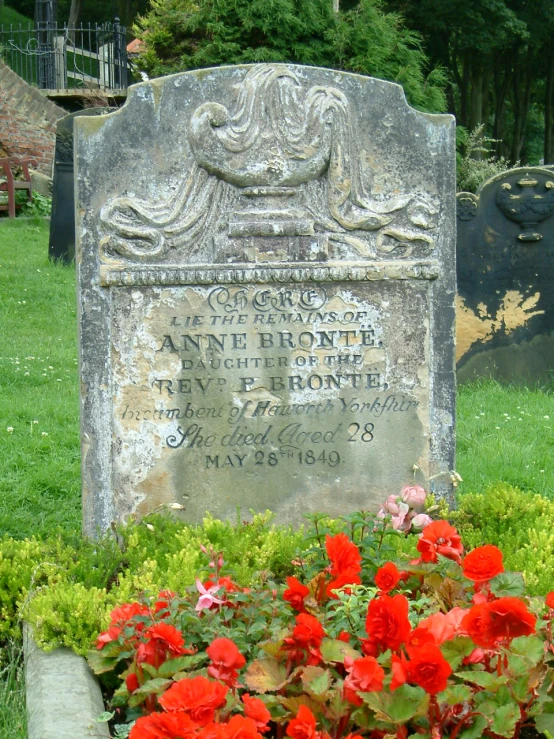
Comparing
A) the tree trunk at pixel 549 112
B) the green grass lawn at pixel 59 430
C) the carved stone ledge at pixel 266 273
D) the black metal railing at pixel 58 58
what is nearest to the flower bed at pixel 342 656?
the carved stone ledge at pixel 266 273

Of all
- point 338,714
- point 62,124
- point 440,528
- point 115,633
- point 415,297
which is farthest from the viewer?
point 62,124

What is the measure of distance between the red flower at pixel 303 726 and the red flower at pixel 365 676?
147 mm

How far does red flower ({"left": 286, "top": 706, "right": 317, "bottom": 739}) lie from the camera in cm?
224

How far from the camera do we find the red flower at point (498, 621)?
2364 mm

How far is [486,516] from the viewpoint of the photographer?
4.36 meters

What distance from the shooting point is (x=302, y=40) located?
13.7 m

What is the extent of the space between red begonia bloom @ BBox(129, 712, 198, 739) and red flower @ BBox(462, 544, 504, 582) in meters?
0.89

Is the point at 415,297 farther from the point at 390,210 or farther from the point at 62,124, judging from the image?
the point at 62,124

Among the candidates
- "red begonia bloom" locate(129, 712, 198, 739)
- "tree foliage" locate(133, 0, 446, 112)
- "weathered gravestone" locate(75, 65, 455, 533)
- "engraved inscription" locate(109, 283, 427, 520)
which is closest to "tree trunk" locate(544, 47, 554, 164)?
"tree foliage" locate(133, 0, 446, 112)

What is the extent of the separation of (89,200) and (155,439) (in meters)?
1.02

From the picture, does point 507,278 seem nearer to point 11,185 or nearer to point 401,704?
point 401,704

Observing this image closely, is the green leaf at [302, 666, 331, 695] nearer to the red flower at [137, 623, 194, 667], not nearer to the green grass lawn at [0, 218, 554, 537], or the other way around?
the red flower at [137, 623, 194, 667]

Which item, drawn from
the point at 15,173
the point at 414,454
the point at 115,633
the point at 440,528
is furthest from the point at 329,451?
the point at 15,173

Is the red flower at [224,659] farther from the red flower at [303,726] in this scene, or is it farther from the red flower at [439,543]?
the red flower at [439,543]
